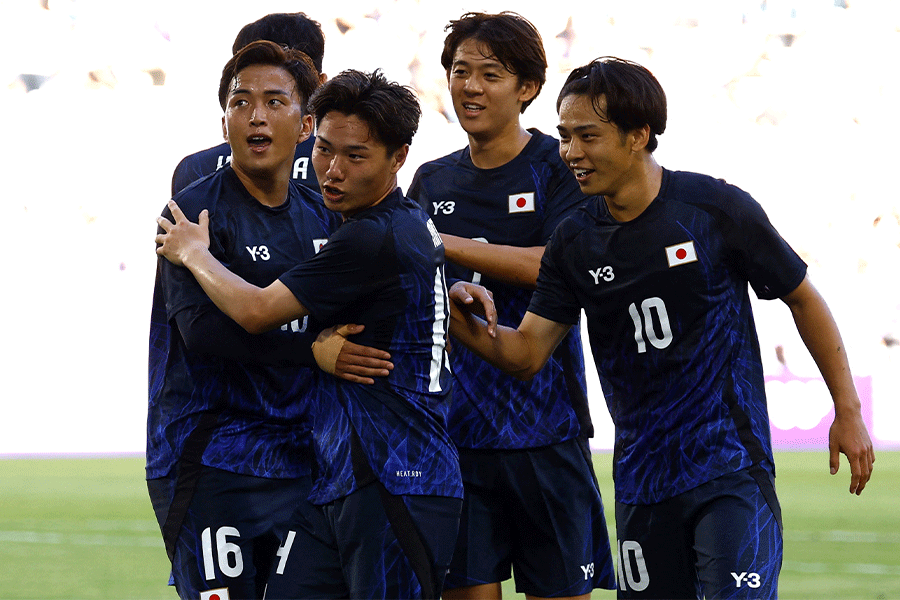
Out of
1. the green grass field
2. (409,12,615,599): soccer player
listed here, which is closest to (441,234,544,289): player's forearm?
(409,12,615,599): soccer player

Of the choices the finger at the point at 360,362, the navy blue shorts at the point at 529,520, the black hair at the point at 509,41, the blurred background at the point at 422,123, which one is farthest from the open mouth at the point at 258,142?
the blurred background at the point at 422,123

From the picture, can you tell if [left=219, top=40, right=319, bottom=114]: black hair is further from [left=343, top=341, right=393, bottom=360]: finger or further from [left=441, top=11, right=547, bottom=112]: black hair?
[left=343, top=341, right=393, bottom=360]: finger

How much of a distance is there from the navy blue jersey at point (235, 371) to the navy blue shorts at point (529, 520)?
82 cm

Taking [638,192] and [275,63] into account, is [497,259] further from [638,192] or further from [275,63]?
[275,63]

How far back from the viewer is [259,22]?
4742 millimetres

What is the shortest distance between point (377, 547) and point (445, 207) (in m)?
1.60

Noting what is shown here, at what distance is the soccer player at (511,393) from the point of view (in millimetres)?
4215

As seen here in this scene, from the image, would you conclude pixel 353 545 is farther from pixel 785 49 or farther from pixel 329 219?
pixel 785 49

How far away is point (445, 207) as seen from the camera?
4.32 m

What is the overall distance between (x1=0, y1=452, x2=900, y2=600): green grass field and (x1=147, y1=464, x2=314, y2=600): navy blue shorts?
135 inches

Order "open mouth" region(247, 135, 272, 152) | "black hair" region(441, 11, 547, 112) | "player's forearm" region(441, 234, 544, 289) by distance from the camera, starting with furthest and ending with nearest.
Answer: "black hair" region(441, 11, 547, 112)
"player's forearm" region(441, 234, 544, 289)
"open mouth" region(247, 135, 272, 152)

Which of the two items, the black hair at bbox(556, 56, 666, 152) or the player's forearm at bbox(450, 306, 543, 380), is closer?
the black hair at bbox(556, 56, 666, 152)

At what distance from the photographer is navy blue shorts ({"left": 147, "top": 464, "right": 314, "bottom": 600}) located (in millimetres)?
3520

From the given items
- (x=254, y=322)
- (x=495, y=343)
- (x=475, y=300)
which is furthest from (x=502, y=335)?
(x=254, y=322)
